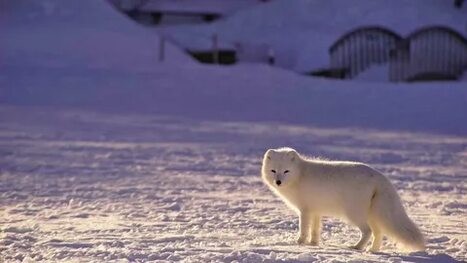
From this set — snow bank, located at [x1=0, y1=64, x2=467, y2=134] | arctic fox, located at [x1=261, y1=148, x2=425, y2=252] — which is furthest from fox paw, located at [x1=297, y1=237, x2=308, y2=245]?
snow bank, located at [x1=0, y1=64, x2=467, y2=134]

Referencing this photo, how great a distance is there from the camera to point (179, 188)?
30.1ft

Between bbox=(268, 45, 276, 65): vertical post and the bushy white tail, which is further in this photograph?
bbox=(268, 45, 276, 65): vertical post

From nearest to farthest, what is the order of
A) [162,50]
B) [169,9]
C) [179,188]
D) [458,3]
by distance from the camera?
[179,188] → [162,50] → [169,9] → [458,3]

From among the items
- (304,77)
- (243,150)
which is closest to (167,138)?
(243,150)

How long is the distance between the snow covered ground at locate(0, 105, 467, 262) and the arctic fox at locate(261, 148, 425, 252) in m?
0.19

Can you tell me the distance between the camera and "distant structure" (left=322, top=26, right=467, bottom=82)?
23.6 meters

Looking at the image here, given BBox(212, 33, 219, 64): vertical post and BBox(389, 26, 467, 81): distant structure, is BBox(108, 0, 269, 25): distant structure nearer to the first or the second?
BBox(212, 33, 219, 64): vertical post

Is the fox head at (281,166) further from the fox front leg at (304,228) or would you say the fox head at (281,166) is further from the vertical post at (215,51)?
the vertical post at (215,51)

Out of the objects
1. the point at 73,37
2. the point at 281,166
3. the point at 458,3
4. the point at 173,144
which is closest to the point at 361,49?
the point at 458,3

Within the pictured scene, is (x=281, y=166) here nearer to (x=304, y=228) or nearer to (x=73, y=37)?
(x=304, y=228)

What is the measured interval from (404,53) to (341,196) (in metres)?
18.7

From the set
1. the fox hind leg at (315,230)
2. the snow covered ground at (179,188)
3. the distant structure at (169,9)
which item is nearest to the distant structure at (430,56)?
the distant structure at (169,9)

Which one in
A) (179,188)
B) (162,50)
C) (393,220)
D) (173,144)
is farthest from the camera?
(162,50)

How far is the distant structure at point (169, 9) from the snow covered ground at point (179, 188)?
10.2 m
